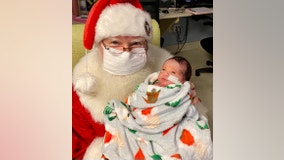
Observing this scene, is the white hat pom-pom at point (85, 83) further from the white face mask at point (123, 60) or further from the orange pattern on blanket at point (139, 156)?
the orange pattern on blanket at point (139, 156)

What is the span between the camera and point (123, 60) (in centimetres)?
80

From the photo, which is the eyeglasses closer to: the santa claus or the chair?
the santa claus

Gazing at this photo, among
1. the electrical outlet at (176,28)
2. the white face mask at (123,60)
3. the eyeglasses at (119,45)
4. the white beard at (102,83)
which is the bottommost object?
the white beard at (102,83)

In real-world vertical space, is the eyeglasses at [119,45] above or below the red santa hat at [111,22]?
below

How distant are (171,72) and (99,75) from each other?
193 mm

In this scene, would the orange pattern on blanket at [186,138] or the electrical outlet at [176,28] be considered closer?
the orange pattern on blanket at [186,138]

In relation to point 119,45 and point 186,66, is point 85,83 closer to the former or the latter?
point 119,45

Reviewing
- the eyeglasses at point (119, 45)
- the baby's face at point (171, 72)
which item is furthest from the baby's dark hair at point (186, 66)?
the eyeglasses at point (119, 45)

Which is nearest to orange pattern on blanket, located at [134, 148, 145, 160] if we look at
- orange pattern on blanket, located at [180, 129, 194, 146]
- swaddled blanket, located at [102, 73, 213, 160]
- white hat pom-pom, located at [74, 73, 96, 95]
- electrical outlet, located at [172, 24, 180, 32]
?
swaddled blanket, located at [102, 73, 213, 160]

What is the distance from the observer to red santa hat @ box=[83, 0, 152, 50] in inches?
31.0

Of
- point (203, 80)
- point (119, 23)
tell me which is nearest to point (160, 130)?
point (203, 80)

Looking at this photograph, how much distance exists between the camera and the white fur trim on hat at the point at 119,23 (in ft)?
2.59

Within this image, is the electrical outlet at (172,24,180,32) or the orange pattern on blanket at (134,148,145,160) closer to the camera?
the orange pattern on blanket at (134,148,145,160)
